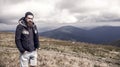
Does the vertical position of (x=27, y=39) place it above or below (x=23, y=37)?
below

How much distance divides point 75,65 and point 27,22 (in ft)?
28.1

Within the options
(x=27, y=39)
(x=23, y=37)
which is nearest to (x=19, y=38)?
(x=23, y=37)

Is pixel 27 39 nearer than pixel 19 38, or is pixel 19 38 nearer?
pixel 19 38

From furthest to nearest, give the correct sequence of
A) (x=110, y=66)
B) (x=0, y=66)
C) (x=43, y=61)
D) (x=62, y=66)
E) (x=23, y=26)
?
(x=110, y=66)
(x=43, y=61)
(x=62, y=66)
(x=0, y=66)
(x=23, y=26)

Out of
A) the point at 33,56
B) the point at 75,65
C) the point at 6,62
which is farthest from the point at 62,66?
the point at 33,56

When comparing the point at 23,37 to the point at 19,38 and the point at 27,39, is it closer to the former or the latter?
the point at 27,39

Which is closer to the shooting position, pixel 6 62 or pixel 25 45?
pixel 25 45

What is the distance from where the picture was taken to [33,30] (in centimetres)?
1414

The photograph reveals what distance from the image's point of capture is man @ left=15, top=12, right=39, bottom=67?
1349 centimetres

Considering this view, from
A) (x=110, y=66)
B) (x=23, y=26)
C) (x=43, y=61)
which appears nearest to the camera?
(x=23, y=26)

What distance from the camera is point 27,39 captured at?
1380cm

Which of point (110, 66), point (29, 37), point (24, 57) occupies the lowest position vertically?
point (110, 66)

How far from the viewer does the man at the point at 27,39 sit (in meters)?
13.5

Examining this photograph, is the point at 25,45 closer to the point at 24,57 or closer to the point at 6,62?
the point at 24,57
